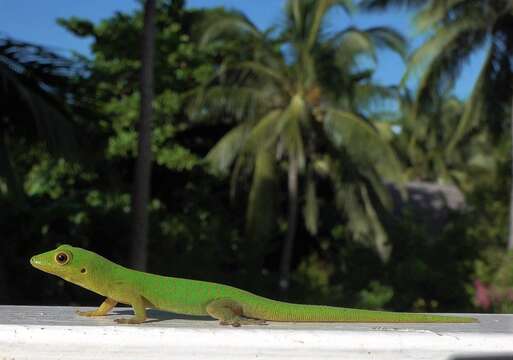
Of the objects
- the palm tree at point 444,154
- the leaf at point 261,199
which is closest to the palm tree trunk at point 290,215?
the leaf at point 261,199

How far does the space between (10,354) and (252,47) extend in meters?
17.2

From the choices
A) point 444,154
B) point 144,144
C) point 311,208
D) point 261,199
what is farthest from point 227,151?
point 444,154

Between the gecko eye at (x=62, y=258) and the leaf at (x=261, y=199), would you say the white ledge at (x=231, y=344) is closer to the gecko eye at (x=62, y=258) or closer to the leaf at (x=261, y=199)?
the gecko eye at (x=62, y=258)

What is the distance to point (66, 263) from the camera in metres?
2.04

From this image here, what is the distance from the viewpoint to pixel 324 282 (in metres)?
17.8

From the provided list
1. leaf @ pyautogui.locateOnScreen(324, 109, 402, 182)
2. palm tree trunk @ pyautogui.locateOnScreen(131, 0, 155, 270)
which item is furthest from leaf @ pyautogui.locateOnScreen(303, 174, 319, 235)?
palm tree trunk @ pyautogui.locateOnScreen(131, 0, 155, 270)

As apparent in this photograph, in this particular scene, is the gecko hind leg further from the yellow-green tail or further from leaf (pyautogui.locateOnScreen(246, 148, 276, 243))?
leaf (pyautogui.locateOnScreen(246, 148, 276, 243))

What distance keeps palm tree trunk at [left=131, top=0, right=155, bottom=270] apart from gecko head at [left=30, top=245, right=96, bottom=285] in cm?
813

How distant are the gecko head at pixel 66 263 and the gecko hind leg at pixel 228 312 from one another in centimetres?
41

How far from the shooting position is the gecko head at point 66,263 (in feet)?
6.68

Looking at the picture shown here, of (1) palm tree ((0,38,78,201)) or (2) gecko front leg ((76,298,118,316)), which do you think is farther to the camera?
(1) palm tree ((0,38,78,201))

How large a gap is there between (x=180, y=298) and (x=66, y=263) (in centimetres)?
37

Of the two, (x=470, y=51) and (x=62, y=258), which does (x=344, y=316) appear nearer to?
(x=62, y=258)

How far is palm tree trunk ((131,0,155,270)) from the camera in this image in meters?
10.1
